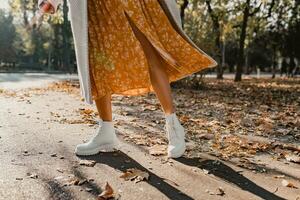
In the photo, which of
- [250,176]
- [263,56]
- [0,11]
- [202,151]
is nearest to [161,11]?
[202,151]

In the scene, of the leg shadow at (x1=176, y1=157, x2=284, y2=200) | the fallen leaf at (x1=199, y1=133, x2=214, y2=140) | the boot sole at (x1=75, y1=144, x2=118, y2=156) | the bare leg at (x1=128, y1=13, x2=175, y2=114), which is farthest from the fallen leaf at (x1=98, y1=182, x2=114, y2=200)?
the fallen leaf at (x1=199, y1=133, x2=214, y2=140)

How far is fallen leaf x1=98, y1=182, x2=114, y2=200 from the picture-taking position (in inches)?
94.8

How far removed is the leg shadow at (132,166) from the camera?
2.53 m

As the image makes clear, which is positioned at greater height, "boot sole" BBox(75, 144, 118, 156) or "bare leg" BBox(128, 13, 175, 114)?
"bare leg" BBox(128, 13, 175, 114)

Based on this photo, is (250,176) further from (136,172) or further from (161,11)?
(161,11)

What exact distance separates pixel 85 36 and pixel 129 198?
1289mm

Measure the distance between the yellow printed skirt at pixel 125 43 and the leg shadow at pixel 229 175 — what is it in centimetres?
76

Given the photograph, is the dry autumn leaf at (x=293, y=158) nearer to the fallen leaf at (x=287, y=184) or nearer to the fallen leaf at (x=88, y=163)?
the fallen leaf at (x=287, y=184)

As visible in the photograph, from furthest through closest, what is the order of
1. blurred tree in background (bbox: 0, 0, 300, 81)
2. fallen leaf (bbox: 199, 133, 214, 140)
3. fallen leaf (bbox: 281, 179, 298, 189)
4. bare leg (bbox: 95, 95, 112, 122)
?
blurred tree in background (bbox: 0, 0, 300, 81) → fallen leaf (bbox: 199, 133, 214, 140) → bare leg (bbox: 95, 95, 112, 122) → fallen leaf (bbox: 281, 179, 298, 189)

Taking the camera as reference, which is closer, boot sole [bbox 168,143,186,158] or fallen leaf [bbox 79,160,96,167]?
fallen leaf [bbox 79,160,96,167]

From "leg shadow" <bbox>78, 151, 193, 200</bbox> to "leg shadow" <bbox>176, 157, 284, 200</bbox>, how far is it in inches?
14.6

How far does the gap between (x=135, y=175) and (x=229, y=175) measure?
617 mm

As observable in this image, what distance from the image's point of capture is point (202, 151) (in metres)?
3.68

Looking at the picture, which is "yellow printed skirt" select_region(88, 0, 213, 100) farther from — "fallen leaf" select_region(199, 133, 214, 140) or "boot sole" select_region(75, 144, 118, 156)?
"fallen leaf" select_region(199, 133, 214, 140)
